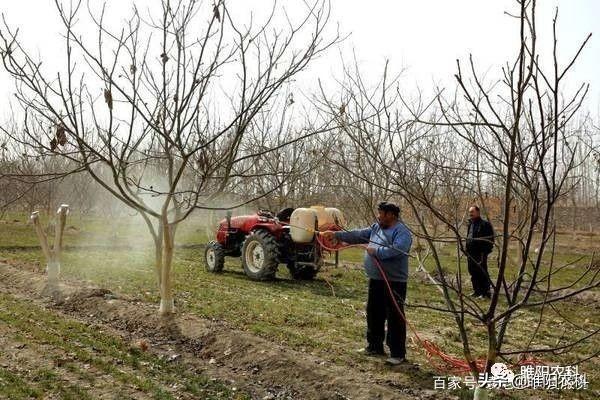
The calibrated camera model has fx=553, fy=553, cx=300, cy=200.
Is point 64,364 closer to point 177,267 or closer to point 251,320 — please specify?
point 251,320

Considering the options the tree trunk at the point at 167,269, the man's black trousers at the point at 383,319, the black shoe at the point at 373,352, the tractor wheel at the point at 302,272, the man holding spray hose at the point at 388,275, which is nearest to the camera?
the man holding spray hose at the point at 388,275

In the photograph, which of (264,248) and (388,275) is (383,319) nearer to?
(388,275)

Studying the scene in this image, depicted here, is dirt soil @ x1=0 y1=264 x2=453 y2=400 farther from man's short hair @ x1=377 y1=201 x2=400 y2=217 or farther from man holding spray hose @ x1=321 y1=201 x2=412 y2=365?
man's short hair @ x1=377 y1=201 x2=400 y2=217

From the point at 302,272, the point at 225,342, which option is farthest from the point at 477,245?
the point at 225,342

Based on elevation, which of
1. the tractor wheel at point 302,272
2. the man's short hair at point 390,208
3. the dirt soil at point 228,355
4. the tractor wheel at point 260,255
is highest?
the man's short hair at point 390,208

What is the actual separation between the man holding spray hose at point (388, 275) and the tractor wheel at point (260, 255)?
5100mm

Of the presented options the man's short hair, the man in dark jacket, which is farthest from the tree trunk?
the man in dark jacket

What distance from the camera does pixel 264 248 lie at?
Answer: 10672mm

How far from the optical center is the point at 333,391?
467 cm

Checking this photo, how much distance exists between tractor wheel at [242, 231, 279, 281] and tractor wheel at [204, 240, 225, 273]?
1094 millimetres

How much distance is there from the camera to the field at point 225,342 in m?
4.75

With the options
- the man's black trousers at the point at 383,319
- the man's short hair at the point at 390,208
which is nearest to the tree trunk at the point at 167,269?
the man's black trousers at the point at 383,319

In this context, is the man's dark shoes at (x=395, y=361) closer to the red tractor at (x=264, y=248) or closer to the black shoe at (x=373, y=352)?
the black shoe at (x=373, y=352)

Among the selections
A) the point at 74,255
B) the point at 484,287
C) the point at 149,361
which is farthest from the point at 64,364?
the point at 74,255
